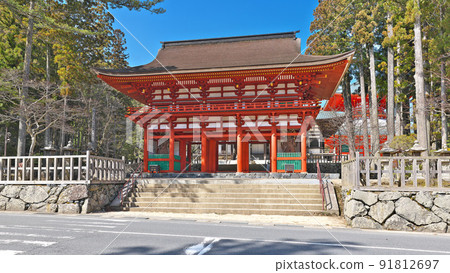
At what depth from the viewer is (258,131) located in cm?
1706

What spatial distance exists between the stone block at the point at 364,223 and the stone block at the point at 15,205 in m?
12.0

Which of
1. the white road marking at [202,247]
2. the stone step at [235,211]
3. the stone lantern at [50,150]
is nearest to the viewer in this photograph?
the white road marking at [202,247]

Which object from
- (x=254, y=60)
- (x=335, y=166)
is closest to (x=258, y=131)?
(x=254, y=60)

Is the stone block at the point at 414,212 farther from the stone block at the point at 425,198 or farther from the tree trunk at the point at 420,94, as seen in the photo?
the tree trunk at the point at 420,94

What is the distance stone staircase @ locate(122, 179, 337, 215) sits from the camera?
36.9 ft

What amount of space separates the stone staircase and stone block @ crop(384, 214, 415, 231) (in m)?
2.21

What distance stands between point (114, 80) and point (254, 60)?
26.2ft

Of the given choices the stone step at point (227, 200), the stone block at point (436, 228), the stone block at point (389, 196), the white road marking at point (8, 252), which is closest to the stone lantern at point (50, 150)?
the stone step at point (227, 200)

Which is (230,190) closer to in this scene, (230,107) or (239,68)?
(230,107)

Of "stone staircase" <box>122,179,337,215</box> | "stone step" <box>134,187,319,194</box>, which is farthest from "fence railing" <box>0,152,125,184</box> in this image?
"stone step" <box>134,187,319,194</box>

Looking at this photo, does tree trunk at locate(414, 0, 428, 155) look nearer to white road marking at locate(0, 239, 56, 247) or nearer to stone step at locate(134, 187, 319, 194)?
stone step at locate(134, 187, 319, 194)

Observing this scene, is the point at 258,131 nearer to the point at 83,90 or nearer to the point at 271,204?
the point at 271,204

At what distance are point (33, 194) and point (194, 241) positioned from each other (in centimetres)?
914

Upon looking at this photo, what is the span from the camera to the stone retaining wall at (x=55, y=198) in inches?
455
